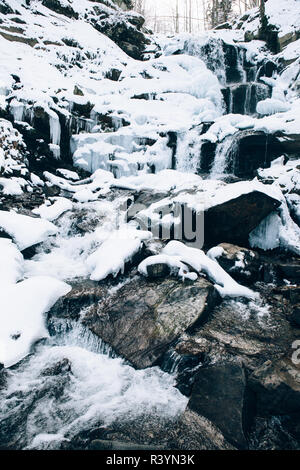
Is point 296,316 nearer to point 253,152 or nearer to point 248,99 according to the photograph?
point 253,152

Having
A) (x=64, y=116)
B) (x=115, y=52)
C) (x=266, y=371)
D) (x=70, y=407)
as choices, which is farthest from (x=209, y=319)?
(x=115, y=52)

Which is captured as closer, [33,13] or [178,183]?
[178,183]

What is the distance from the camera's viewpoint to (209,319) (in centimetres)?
383

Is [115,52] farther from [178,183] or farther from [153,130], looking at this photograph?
[178,183]

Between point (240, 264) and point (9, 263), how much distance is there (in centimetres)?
434

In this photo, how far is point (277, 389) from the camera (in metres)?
2.64

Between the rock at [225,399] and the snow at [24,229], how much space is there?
4.52m

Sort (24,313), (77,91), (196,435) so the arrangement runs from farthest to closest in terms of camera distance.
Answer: (77,91)
(24,313)
(196,435)

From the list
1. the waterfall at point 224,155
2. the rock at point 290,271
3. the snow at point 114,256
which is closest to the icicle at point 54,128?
the waterfall at point 224,155

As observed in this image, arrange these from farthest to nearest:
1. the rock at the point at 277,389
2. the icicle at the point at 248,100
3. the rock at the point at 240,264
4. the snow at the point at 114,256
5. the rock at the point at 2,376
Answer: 1. the icicle at the point at 248,100
2. the rock at the point at 240,264
3. the snow at the point at 114,256
4. the rock at the point at 2,376
5. the rock at the point at 277,389

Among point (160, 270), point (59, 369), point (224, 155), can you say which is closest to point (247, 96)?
point (224, 155)

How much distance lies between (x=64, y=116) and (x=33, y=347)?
908 centimetres

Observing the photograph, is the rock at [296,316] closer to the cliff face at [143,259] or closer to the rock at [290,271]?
the cliff face at [143,259]

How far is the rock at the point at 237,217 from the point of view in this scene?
5527mm
